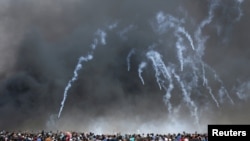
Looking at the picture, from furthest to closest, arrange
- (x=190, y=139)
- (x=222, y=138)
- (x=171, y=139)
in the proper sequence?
1. (x=171, y=139)
2. (x=190, y=139)
3. (x=222, y=138)

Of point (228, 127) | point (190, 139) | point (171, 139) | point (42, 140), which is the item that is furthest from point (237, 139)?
point (42, 140)

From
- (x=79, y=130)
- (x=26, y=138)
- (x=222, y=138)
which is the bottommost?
(x=222, y=138)

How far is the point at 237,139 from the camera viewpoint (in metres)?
24.7

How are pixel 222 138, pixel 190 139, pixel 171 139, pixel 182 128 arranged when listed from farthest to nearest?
pixel 182 128
pixel 171 139
pixel 190 139
pixel 222 138

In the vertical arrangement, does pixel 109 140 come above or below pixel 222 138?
above

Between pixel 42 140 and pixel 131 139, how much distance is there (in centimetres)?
1073

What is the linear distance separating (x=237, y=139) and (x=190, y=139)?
2415cm

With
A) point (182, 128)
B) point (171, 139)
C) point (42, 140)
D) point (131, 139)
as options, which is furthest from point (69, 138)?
point (182, 128)

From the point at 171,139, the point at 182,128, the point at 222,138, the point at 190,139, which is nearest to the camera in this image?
the point at 222,138

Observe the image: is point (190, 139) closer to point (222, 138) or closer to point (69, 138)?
point (69, 138)

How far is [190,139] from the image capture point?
48.5 metres

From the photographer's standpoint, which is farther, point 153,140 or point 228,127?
point 153,140

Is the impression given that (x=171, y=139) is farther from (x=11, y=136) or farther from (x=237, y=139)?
(x=237, y=139)

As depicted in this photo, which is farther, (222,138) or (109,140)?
(109,140)
